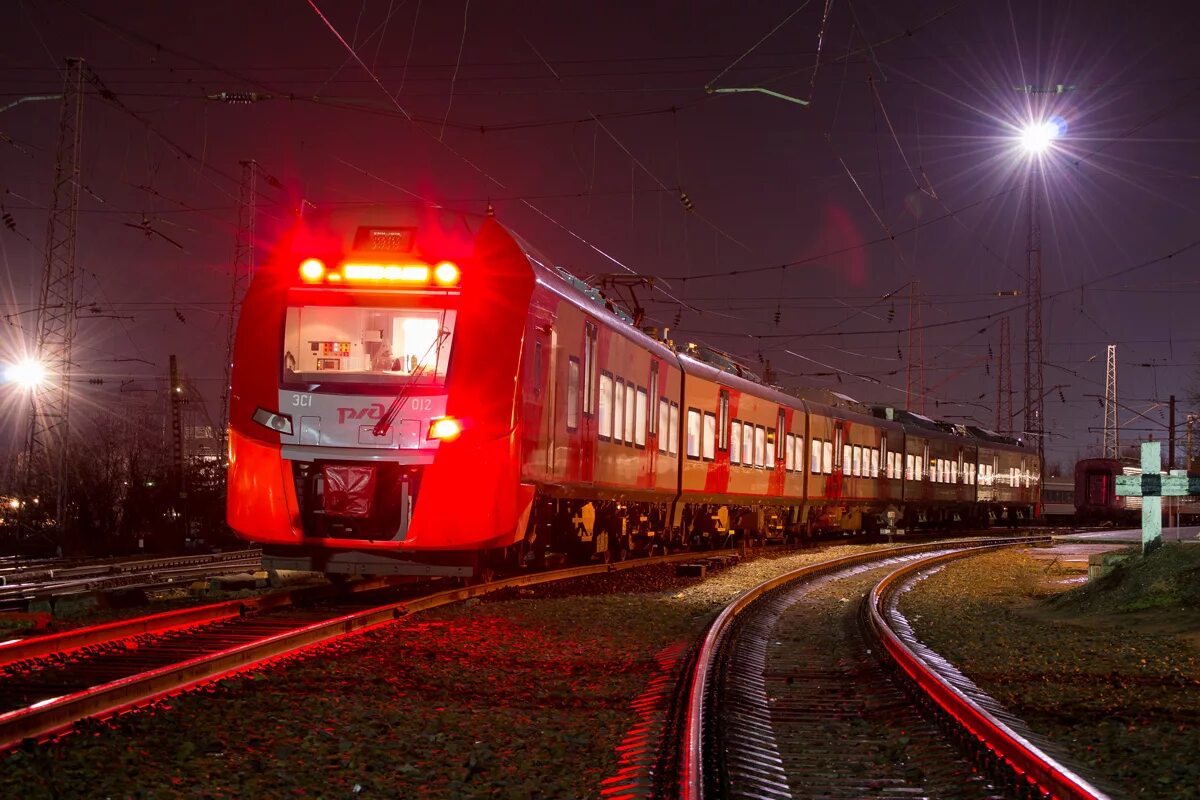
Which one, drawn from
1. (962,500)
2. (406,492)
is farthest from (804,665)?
(962,500)

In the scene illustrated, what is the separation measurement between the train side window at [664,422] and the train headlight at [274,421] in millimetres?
7982

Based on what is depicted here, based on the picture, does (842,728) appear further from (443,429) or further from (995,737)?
(443,429)

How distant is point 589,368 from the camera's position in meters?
14.9

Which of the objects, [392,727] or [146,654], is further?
[146,654]

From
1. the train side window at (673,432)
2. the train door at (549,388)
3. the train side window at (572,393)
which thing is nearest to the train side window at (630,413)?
the train side window at (673,432)

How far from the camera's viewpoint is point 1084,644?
11.2 m

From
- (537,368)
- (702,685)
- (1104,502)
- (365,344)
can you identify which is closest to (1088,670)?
(702,685)

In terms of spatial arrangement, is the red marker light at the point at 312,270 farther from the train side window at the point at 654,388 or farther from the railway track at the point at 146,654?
the train side window at the point at 654,388

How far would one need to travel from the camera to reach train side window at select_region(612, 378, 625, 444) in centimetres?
1615

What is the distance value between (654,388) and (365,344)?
7211mm

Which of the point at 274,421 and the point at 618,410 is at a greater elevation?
the point at 618,410

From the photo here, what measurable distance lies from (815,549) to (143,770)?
24640mm

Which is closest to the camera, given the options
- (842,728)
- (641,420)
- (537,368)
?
(842,728)

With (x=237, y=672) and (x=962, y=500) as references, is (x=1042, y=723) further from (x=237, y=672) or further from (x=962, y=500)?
(x=962, y=500)
